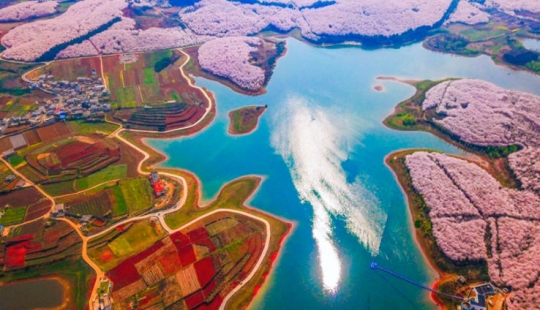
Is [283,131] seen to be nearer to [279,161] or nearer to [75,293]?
[279,161]

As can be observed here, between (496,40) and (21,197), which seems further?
(496,40)

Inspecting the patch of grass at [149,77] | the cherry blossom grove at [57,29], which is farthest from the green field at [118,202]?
the cherry blossom grove at [57,29]

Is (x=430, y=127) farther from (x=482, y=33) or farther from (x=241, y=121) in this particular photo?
(x=482, y=33)

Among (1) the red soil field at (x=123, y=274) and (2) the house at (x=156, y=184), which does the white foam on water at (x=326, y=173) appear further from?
(1) the red soil field at (x=123, y=274)

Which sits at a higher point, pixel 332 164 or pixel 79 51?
pixel 79 51

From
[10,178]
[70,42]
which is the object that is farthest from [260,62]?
[10,178]

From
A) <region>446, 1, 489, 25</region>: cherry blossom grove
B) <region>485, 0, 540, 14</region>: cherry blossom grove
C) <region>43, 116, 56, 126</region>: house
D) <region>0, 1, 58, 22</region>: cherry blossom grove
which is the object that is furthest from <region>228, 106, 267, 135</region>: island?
<region>485, 0, 540, 14</region>: cherry blossom grove
